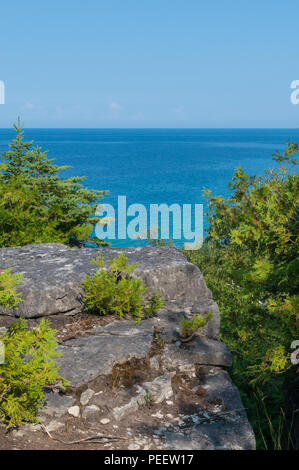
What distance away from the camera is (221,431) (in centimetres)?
361

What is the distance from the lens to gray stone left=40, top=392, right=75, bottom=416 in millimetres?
3697

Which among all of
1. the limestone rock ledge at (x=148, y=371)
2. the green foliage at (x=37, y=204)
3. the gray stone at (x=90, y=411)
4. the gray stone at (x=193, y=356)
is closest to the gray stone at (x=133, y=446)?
the limestone rock ledge at (x=148, y=371)

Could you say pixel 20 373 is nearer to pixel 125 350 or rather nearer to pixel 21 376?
pixel 21 376

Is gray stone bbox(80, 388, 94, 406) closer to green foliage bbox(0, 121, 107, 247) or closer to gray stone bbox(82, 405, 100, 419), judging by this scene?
gray stone bbox(82, 405, 100, 419)

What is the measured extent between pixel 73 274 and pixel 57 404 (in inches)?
92.4

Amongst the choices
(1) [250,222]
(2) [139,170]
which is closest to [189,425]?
(1) [250,222]

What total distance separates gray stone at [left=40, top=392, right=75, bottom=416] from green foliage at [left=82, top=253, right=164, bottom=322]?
1581 millimetres

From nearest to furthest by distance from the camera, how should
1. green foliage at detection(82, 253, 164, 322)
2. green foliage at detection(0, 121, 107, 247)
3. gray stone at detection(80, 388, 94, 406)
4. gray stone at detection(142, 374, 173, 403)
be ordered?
gray stone at detection(80, 388, 94, 406) < gray stone at detection(142, 374, 173, 403) < green foliage at detection(82, 253, 164, 322) < green foliage at detection(0, 121, 107, 247)

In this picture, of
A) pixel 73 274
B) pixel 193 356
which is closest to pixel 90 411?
pixel 193 356

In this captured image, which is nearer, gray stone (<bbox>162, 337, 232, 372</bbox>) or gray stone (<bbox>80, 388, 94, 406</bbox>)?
gray stone (<bbox>80, 388, 94, 406</bbox>)

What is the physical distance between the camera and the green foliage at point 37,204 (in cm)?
916

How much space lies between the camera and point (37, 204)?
34.2ft

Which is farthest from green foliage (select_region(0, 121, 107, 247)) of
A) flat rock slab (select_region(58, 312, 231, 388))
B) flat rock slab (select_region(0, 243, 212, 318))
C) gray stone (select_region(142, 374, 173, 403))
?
gray stone (select_region(142, 374, 173, 403))

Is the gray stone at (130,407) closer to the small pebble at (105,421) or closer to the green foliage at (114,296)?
the small pebble at (105,421)
